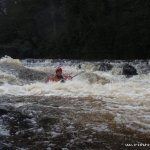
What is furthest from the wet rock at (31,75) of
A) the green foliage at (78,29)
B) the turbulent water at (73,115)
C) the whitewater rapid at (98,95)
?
the green foliage at (78,29)

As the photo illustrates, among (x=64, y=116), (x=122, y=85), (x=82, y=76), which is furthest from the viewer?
(x=82, y=76)

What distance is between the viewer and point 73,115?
9586 mm

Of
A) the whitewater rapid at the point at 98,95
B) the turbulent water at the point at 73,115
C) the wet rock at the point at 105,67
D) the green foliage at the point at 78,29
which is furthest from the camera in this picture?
the green foliage at the point at 78,29

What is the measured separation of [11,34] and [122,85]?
3514 cm

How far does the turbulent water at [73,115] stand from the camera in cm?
749

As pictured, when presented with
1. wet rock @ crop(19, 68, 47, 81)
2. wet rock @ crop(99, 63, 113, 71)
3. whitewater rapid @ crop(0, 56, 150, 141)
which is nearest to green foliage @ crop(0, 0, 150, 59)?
wet rock @ crop(99, 63, 113, 71)

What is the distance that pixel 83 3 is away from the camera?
37281mm

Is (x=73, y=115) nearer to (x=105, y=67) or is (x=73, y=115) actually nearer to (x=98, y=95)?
(x=98, y=95)

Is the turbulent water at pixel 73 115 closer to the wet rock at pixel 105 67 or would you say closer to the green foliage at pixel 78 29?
the wet rock at pixel 105 67

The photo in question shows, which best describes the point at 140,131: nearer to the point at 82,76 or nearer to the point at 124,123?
the point at 124,123

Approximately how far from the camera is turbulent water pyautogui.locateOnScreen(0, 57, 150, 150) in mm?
7488

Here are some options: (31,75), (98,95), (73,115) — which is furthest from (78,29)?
(73,115)

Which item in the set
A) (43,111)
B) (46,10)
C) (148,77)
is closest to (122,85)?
(148,77)

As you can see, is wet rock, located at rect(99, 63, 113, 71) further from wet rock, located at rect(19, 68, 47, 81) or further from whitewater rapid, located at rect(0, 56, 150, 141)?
wet rock, located at rect(19, 68, 47, 81)
